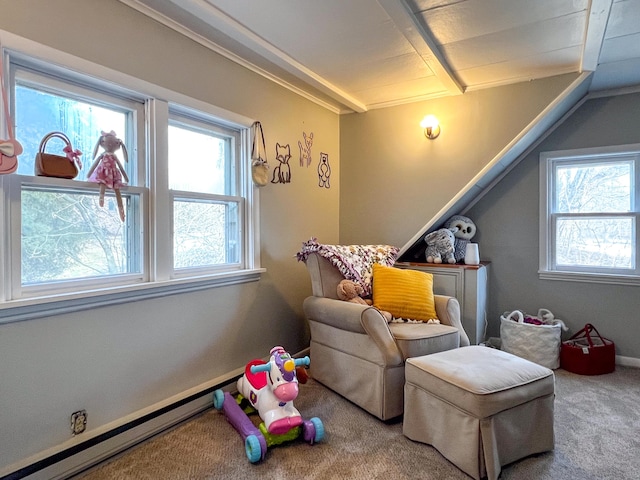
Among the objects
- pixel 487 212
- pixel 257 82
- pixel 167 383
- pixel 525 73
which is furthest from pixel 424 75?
pixel 167 383

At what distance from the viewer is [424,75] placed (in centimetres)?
278

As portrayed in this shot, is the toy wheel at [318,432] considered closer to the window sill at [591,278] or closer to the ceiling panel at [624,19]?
the window sill at [591,278]

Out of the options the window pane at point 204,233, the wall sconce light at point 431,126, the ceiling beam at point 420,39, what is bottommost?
the window pane at point 204,233

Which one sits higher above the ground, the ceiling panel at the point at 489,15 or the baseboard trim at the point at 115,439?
the ceiling panel at the point at 489,15

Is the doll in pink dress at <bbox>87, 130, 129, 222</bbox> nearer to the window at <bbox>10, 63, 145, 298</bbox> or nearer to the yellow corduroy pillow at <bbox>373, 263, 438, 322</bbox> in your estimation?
the window at <bbox>10, 63, 145, 298</bbox>

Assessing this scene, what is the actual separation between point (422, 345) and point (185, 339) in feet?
4.51

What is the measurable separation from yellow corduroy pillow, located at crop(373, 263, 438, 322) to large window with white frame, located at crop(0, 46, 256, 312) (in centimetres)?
91

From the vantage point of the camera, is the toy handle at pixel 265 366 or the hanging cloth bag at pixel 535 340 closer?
the toy handle at pixel 265 366

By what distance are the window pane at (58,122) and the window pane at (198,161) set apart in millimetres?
307

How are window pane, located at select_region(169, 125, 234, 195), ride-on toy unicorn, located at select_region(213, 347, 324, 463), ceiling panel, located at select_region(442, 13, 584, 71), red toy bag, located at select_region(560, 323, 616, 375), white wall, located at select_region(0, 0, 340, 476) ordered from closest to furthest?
Result: white wall, located at select_region(0, 0, 340, 476) → ride-on toy unicorn, located at select_region(213, 347, 324, 463) → ceiling panel, located at select_region(442, 13, 584, 71) → window pane, located at select_region(169, 125, 234, 195) → red toy bag, located at select_region(560, 323, 616, 375)

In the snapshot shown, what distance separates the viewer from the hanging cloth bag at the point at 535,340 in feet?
9.62

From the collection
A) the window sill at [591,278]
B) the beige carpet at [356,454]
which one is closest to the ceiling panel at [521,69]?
the window sill at [591,278]

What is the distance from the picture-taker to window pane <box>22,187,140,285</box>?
1.62 metres

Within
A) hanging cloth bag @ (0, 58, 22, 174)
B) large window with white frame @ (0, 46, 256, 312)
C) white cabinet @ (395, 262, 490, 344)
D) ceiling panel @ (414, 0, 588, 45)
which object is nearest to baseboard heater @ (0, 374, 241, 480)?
large window with white frame @ (0, 46, 256, 312)
